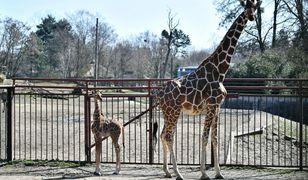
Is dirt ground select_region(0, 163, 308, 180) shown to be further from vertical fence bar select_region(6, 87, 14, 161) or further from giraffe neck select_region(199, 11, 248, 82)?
giraffe neck select_region(199, 11, 248, 82)

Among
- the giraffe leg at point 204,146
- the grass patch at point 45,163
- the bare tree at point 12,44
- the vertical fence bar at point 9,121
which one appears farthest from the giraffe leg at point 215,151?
the bare tree at point 12,44

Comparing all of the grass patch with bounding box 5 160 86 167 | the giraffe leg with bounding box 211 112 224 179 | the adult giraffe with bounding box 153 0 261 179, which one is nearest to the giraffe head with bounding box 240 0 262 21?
the adult giraffe with bounding box 153 0 261 179

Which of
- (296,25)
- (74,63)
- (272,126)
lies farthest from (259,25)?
(74,63)

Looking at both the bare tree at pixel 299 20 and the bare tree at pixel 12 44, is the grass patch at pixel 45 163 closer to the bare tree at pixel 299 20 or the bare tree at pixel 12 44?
the bare tree at pixel 299 20

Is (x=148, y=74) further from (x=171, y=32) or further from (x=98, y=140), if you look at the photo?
(x=98, y=140)

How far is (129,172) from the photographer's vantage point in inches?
342

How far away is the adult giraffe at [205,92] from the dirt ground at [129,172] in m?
0.57

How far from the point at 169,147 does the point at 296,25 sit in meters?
22.9

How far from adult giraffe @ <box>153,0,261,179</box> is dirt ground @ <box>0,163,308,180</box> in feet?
1.87

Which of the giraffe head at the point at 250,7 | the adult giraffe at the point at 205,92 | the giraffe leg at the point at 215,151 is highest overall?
the giraffe head at the point at 250,7

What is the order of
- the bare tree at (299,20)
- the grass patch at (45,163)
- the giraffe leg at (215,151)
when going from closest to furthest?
the giraffe leg at (215,151)
the grass patch at (45,163)
the bare tree at (299,20)

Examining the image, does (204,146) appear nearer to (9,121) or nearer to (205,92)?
(205,92)

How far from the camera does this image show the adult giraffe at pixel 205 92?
792cm

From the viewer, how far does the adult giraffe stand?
7918 mm
